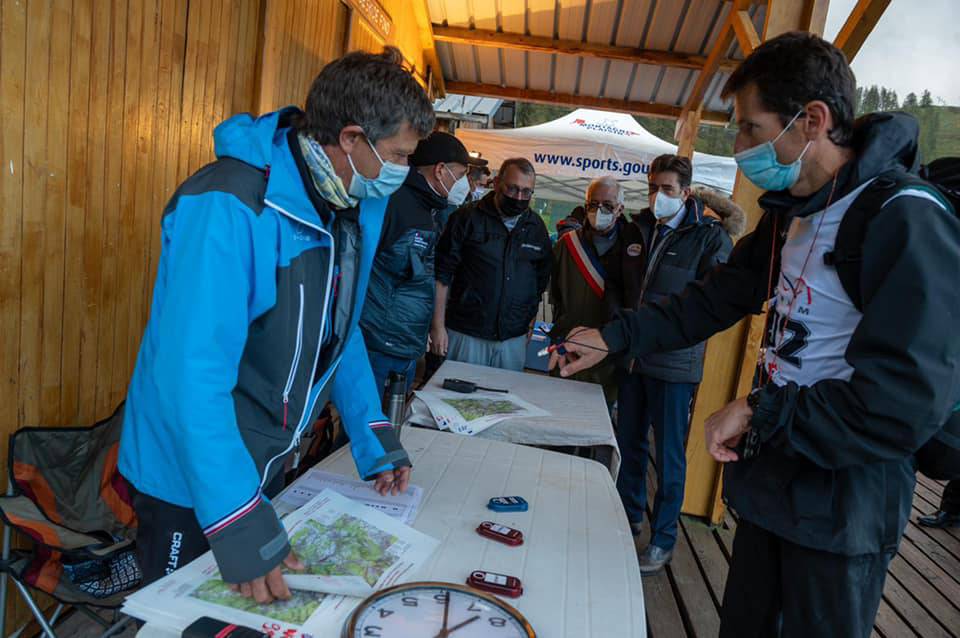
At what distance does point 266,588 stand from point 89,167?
6.14 ft

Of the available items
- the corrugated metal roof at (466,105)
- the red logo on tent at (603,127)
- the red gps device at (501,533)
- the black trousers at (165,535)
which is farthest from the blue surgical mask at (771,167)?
the corrugated metal roof at (466,105)

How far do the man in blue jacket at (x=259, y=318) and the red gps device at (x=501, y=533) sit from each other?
0.79 feet

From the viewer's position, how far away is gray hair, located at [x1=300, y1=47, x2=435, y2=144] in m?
1.27

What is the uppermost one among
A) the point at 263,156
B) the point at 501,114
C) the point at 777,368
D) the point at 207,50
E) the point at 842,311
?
the point at 501,114

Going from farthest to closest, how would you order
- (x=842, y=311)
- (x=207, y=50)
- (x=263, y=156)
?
1. (x=207, y=50)
2. (x=842, y=311)
3. (x=263, y=156)

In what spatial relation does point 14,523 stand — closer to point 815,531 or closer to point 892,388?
point 815,531

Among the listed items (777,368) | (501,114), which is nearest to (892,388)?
(777,368)

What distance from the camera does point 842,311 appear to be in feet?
4.22

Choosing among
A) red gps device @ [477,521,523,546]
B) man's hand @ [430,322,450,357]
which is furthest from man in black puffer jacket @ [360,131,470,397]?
red gps device @ [477,521,523,546]

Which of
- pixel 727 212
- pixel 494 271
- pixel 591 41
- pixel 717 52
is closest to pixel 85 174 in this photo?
pixel 494 271

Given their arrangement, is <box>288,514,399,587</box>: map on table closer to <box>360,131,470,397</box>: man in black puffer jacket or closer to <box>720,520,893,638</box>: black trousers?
<box>720,520,893,638</box>: black trousers

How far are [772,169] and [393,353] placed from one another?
1.95 meters

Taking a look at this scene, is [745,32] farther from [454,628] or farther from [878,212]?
[454,628]

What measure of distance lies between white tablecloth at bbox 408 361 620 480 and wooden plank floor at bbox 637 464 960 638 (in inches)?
38.9
